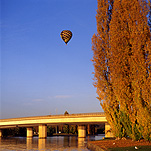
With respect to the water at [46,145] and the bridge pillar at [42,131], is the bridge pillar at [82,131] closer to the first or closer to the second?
the bridge pillar at [42,131]

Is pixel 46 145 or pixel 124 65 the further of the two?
pixel 46 145

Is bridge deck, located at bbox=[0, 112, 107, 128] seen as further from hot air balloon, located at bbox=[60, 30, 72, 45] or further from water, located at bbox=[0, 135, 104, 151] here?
hot air balloon, located at bbox=[60, 30, 72, 45]

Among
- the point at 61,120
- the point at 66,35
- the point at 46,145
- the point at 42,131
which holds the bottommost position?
the point at 46,145

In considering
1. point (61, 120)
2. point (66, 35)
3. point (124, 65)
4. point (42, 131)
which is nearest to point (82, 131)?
point (61, 120)

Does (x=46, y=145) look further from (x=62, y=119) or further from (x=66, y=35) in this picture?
(x=62, y=119)

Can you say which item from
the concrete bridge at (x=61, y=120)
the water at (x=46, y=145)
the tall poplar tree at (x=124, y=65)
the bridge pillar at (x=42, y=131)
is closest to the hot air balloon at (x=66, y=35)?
the tall poplar tree at (x=124, y=65)

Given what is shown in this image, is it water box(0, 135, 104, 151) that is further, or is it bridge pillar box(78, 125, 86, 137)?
bridge pillar box(78, 125, 86, 137)

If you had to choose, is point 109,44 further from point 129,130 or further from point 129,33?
point 129,130

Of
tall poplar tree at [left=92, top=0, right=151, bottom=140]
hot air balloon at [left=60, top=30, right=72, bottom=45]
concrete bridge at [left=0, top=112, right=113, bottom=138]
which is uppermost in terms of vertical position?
hot air balloon at [left=60, top=30, right=72, bottom=45]

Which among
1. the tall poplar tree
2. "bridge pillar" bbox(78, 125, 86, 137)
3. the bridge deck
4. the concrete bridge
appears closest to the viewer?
the tall poplar tree

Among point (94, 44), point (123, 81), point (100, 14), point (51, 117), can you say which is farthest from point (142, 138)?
point (51, 117)

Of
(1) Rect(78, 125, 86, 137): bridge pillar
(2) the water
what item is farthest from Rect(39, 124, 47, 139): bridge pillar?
(2) the water

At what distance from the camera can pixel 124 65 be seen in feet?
105

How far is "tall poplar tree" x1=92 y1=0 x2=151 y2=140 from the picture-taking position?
28984 mm
